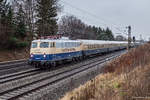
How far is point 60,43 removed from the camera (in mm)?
20797

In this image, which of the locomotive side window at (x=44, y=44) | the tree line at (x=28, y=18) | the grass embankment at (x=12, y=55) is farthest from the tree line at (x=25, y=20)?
the locomotive side window at (x=44, y=44)

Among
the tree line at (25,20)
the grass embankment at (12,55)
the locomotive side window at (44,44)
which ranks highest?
the tree line at (25,20)

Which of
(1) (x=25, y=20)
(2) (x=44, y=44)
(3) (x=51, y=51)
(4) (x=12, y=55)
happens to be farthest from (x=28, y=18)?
(3) (x=51, y=51)

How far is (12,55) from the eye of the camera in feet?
99.3

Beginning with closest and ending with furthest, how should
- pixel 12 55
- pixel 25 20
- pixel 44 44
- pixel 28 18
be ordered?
1. pixel 44 44
2. pixel 12 55
3. pixel 25 20
4. pixel 28 18

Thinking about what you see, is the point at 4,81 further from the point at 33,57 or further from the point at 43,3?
the point at 43,3

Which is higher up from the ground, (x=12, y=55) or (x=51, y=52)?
(x=51, y=52)

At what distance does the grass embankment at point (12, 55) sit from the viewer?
28.3 m

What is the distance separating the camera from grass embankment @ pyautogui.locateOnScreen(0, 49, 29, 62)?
2834 cm

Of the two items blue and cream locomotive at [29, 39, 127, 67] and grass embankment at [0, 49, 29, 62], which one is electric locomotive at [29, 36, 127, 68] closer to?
blue and cream locomotive at [29, 39, 127, 67]

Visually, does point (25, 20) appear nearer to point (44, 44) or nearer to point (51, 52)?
point (44, 44)

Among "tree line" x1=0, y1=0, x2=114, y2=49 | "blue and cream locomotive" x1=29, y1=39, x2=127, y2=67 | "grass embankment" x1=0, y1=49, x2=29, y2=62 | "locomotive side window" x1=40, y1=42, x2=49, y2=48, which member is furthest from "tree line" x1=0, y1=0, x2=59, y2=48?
"locomotive side window" x1=40, y1=42, x2=49, y2=48

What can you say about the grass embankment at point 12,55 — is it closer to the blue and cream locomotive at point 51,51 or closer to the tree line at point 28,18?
the tree line at point 28,18

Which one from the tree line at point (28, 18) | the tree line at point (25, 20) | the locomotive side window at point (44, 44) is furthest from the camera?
the tree line at point (28, 18)
